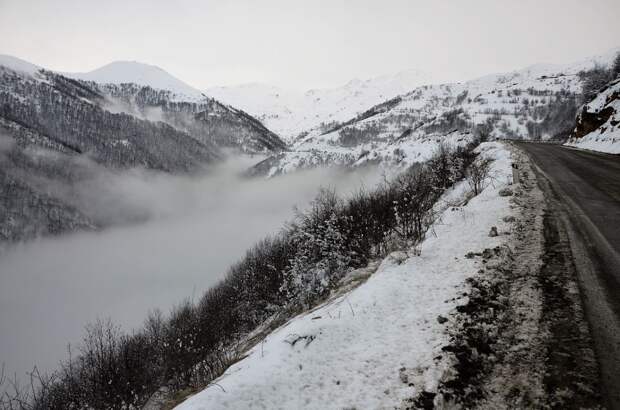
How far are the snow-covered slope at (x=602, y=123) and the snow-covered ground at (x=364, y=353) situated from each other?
2316 centimetres

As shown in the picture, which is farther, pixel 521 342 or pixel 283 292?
pixel 283 292

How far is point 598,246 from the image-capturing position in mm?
6172

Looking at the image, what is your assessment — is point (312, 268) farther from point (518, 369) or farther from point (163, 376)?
point (163, 376)

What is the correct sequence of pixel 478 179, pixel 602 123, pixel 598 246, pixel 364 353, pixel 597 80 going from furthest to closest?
pixel 597 80 < pixel 602 123 < pixel 478 179 < pixel 598 246 < pixel 364 353

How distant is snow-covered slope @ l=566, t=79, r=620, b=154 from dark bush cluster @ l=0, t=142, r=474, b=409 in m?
8.87

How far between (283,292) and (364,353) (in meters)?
28.0

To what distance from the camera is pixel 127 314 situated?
151 metres

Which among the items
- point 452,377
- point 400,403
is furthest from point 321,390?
point 452,377

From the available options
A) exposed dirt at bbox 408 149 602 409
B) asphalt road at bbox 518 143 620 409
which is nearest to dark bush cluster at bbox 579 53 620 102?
asphalt road at bbox 518 143 620 409

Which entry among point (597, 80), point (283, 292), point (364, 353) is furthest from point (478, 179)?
point (597, 80)

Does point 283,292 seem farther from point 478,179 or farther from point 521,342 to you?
point 521,342

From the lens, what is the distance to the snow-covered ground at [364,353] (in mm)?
3490

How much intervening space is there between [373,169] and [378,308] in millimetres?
122283

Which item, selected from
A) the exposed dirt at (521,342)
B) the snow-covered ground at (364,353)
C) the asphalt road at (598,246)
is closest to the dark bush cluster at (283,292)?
the snow-covered ground at (364,353)
